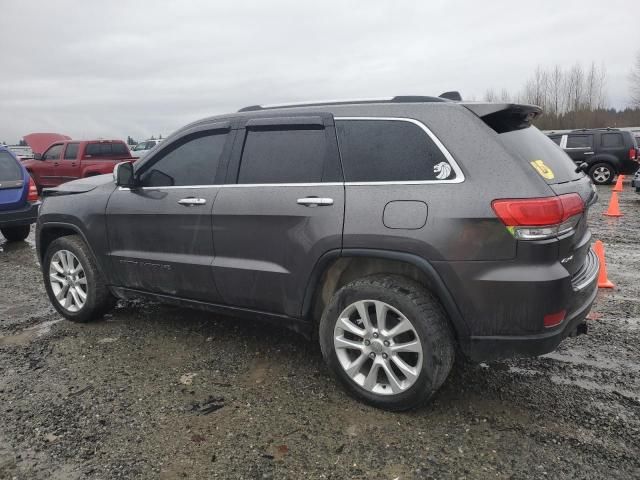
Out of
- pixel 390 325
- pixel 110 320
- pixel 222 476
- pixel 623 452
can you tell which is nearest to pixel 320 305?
pixel 390 325

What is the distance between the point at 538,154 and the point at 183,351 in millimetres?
2881

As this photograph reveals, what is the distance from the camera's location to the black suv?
16.4m

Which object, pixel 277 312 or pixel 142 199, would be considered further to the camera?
pixel 142 199

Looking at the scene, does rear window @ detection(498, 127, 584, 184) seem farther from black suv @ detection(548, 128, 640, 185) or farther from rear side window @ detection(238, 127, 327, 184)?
black suv @ detection(548, 128, 640, 185)

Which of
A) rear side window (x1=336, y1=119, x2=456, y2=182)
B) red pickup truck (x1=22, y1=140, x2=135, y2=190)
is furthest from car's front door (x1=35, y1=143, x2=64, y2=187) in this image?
rear side window (x1=336, y1=119, x2=456, y2=182)

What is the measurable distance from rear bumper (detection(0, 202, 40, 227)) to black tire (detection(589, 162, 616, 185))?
15946 mm

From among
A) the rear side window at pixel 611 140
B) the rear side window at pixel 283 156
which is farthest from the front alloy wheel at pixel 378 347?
the rear side window at pixel 611 140

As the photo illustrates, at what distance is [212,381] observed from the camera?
3480 mm

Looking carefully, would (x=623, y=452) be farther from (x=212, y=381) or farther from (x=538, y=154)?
(x=212, y=381)

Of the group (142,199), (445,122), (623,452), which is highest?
(445,122)

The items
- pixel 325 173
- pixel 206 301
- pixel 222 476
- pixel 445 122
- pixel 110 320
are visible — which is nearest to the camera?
pixel 222 476

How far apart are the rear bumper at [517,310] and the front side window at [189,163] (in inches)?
79.8

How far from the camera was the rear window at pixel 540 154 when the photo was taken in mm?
2838

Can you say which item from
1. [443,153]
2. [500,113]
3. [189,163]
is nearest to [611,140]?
[500,113]
